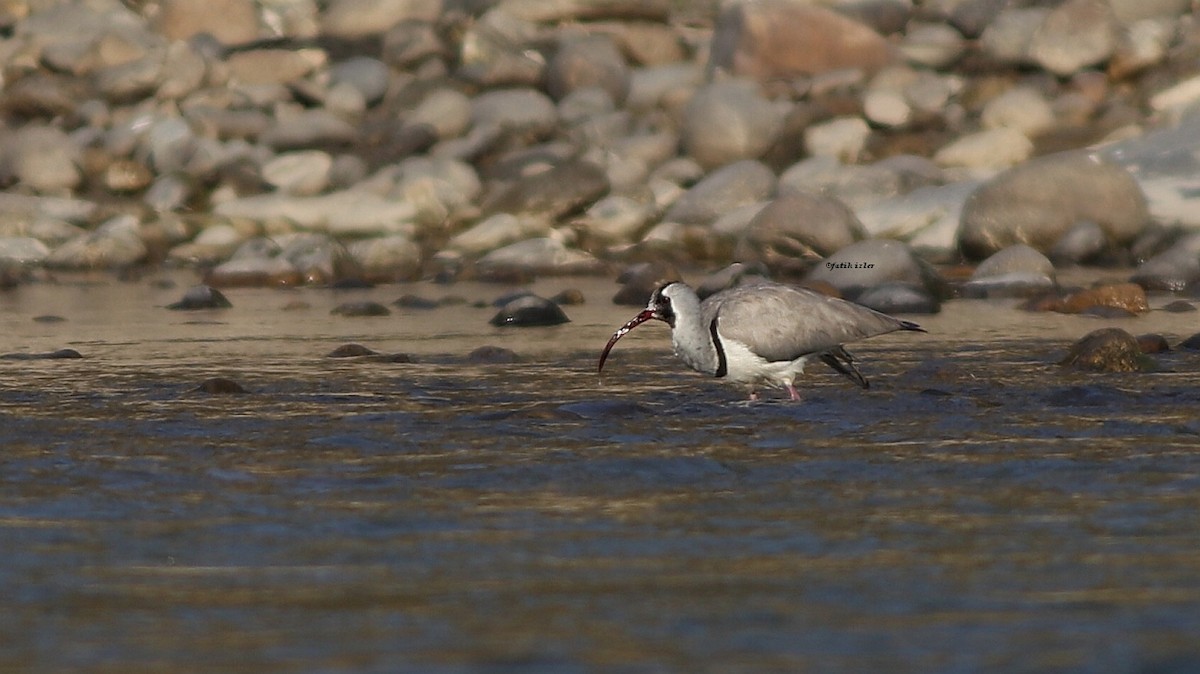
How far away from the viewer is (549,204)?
66.0 ft

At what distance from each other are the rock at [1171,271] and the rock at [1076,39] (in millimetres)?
7811

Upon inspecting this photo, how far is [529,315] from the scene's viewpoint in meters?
13.1

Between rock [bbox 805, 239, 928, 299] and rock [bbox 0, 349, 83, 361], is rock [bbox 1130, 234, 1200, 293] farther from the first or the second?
rock [bbox 0, 349, 83, 361]

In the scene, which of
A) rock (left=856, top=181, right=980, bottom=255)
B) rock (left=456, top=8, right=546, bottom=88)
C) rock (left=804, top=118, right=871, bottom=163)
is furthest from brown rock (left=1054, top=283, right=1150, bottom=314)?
rock (left=456, top=8, right=546, bottom=88)

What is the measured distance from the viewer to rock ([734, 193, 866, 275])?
55.0ft

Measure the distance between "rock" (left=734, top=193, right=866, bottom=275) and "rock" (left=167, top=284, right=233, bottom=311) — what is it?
483 cm

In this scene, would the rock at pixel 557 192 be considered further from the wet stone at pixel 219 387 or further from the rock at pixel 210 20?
the wet stone at pixel 219 387

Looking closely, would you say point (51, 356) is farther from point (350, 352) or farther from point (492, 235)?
point (492, 235)

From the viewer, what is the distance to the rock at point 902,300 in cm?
1333

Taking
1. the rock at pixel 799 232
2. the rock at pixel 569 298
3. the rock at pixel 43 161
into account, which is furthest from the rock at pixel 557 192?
the rock at pixel 43 161

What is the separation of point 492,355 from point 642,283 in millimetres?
4344

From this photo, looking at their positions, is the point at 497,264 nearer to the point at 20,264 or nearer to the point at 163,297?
the point at 163,297

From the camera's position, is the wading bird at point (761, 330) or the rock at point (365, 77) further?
the rock at point (365, 77)

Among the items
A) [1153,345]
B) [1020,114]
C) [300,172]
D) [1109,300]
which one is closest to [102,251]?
[300,172]
